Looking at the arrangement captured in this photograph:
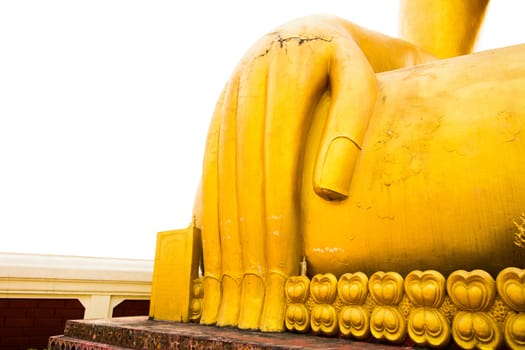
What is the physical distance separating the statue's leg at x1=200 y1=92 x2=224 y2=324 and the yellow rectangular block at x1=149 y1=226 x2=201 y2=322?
0.28ft

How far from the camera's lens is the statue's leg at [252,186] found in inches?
72.9

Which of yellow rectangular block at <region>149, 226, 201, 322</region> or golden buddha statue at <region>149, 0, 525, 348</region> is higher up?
golden buddha statue at <region>149, 0, 525, 348</region>

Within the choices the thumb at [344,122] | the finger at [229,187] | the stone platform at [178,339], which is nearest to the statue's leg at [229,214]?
the finger at [229,187]

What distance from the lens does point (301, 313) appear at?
1709mm

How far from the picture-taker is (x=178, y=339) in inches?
61.2

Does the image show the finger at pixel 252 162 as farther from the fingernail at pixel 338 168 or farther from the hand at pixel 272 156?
the fingernail at pixel 338 168

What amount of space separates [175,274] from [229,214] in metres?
0.44

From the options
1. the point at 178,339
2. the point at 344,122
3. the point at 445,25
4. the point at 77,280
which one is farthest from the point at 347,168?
the point at 77,280

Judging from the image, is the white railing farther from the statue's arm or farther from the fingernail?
the statue's arm

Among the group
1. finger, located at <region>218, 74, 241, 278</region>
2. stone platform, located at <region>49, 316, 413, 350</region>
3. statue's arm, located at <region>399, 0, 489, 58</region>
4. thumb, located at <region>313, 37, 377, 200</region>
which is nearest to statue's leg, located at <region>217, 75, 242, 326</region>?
finger, located at <region>218, 74, 241, 278</region>

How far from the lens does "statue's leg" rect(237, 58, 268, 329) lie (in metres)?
1.85

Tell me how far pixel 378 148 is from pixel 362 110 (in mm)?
180

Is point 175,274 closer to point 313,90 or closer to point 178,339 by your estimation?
point 178,339

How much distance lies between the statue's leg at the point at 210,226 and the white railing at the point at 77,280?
1.42 metres
